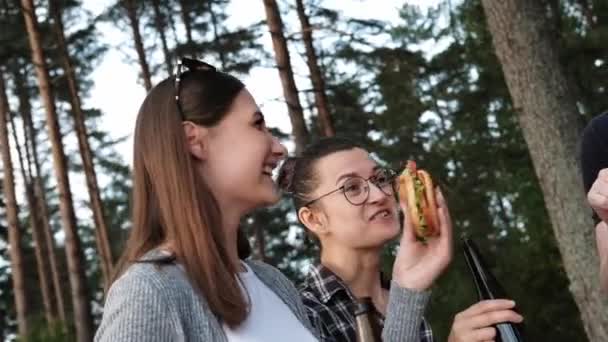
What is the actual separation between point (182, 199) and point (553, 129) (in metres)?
5.54

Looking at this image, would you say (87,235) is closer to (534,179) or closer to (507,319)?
(534,179)

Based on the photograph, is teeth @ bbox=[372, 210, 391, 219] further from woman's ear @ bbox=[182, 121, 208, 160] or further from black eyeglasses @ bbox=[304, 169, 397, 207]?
woman's ear @ bbox=[182, 121, 208, 160]

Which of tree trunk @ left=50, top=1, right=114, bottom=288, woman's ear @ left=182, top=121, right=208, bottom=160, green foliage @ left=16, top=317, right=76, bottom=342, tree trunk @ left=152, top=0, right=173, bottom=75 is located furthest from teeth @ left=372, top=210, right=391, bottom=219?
tree trunk @ left=152, top=0, right=173, bottom=75

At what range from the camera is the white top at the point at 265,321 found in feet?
6.39

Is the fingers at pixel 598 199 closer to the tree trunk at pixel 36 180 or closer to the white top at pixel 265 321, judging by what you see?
the white top at pixel 265 321

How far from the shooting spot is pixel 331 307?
10.3 ft

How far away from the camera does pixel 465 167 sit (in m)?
23.5

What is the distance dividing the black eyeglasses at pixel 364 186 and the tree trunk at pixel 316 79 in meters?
7.93

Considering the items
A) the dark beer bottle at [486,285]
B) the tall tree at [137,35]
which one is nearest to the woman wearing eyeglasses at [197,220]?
the dark beer bottle at [486,285]

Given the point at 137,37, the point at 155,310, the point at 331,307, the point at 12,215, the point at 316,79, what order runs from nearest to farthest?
1. the point at 155,310
2. the point at 331,307
3. the point at 316,79
4. the point at 12,215
5. the point at 137,37

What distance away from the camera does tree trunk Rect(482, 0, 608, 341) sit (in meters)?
6.93

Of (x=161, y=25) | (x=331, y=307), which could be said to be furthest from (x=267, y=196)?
(x=161, y=25)

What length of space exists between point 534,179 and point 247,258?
57.6 feet

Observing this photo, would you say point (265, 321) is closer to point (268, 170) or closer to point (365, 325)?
point (365, 325)
